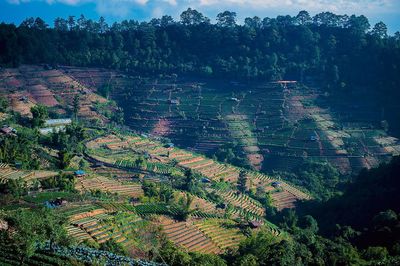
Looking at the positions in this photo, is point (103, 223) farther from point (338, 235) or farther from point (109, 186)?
point (338, 235)

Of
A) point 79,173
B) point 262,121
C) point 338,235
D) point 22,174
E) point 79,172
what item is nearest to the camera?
point 338,235

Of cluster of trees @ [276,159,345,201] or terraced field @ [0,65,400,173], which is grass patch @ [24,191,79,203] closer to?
terraced field @ [0,65,400,173]

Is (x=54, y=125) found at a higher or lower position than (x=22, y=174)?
higher

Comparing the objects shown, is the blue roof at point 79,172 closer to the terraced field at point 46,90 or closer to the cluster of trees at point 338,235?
the cluster of trees at point 338,235

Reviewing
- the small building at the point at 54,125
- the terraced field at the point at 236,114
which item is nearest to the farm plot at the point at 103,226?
the terraced field at the point at 236,114

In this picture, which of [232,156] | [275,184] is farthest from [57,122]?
[275,184]

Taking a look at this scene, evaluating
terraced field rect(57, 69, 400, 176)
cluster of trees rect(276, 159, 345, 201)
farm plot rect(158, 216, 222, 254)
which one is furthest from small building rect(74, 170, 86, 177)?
cluster of trees rect(276, 159, 345, 201)

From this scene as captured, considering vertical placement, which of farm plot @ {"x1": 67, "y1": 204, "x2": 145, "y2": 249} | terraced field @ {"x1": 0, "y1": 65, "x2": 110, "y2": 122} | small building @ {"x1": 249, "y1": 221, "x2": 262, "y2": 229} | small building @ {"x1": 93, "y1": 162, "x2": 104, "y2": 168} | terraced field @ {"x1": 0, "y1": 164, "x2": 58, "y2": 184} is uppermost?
terraced field @ {"x1": 0, "y1": 65, "x2": 110, "y2": 122}

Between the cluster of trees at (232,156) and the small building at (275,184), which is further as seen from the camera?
the cluster of trees at (232,156)

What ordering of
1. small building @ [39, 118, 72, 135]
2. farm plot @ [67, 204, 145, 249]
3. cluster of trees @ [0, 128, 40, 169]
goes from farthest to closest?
small building @ [39, 118, 72, 135]
cluster of trees @ [0, 128, 40, 169]
farm plot @ [67, 204, 145, 249]

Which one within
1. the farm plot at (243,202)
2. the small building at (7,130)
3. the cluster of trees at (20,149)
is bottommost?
the farm plot at (243,202)

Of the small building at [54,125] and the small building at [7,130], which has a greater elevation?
the small building at [7,130]
